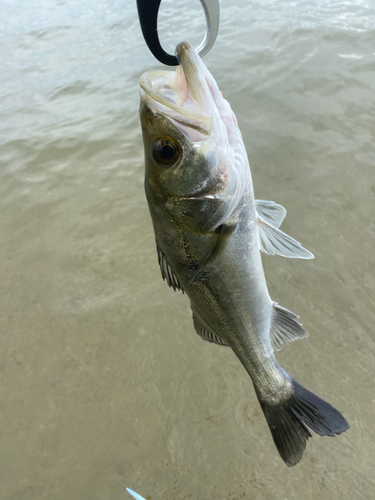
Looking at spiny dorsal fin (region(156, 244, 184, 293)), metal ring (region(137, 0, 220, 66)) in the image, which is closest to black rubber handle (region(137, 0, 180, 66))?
metal ring (region(137, 0, 220, 66))

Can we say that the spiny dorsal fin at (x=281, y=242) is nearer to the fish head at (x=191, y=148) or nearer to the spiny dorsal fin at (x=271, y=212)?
the spiny dorsal fin at (x=271, y=212)

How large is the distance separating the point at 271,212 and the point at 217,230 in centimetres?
36

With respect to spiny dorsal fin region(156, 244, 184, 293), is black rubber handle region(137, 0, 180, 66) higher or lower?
higher

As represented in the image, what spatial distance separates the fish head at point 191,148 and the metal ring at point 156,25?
55 millimetres

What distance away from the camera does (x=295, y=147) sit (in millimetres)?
3746

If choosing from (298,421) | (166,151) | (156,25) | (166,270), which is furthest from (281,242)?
(156,25)

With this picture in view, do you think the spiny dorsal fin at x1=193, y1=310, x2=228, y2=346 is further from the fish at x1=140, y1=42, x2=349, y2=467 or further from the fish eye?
the fish eye

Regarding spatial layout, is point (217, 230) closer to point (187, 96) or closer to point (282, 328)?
point (187, 96)

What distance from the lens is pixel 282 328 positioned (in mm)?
1646

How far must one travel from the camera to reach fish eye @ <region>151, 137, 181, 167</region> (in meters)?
1.19

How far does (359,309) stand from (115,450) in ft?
5.98

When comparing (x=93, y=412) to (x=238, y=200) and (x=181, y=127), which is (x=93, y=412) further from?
(x=181, y=127)

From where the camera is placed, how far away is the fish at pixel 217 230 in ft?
3.82

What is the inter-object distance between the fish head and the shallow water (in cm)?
149
